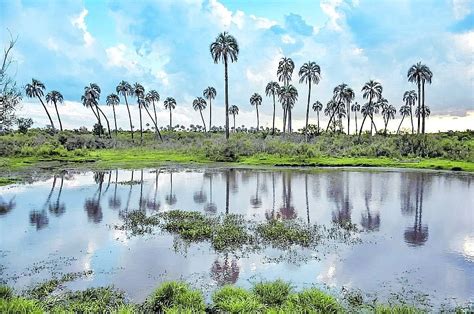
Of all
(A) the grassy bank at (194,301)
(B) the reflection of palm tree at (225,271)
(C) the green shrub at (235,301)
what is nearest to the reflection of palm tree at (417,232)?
(A) the grassy bank at (194,301)

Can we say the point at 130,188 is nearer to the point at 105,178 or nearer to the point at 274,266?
the point at 105,178

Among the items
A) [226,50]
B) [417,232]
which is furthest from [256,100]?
[417,232]

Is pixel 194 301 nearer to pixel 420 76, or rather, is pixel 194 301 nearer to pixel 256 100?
pixel 420 76

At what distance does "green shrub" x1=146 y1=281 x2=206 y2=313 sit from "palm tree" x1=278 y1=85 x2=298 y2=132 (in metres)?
71.0

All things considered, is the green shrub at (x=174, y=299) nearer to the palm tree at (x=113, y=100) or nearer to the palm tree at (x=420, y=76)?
the palm tree at (x=420, y=76)

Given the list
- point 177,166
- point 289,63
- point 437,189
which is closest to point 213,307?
point 437,189

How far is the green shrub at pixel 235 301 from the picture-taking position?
27.7ft

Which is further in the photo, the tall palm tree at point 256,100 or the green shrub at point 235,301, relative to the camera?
the tall palm tree at point 256,100

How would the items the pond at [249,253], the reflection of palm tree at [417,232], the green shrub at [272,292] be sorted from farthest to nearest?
1. the reflection of palm tree at [417,232]
2. the pond at [249,253]
3. the green shrub at [272,292]

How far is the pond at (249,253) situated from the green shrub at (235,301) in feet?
4.04

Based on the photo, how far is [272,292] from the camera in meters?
9.39

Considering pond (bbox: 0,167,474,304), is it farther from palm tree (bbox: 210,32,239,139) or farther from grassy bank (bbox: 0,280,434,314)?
palm tree (bbox: 210,32,239,139)

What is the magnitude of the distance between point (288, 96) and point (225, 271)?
2761 inches

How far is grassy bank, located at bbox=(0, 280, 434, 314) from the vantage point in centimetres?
838
